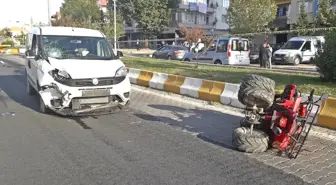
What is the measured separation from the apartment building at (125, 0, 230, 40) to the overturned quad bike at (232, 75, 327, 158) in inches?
2288

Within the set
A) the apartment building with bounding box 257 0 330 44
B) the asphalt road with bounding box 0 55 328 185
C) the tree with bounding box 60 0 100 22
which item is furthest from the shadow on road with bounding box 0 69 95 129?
the tree with bounding box 60 0 100 22

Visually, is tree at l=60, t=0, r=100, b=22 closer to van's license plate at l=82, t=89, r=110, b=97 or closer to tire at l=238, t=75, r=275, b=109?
van's license plate at l=82, t=89, r=110, b=97

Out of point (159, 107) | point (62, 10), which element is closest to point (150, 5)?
point (62, 10)

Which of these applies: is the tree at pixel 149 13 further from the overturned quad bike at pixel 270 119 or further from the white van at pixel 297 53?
the overturned quad bike at pixel 270 119

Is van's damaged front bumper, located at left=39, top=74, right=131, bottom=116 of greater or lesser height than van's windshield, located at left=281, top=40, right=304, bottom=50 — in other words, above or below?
below

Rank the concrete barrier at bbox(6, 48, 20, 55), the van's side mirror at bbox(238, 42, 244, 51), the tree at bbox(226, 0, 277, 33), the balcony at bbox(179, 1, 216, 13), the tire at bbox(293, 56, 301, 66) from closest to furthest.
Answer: the van's side mirror at bbox(238, 42, 244, 51), the tire at bbox(293, 56, 301, 66), the tree at bbox(226, 0, 277, 33), the concrete barrier at bbox(6, 48, 20, 55), the balcony at bbox(179, 1, 216, 13)

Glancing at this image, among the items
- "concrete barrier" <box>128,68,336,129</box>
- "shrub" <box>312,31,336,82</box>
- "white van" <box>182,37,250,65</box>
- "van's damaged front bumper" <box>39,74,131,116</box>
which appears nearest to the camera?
"concrete barrier" <box>128,68,336,129</box>

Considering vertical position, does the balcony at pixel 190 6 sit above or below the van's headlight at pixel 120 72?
above

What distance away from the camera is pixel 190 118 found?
26.0ft

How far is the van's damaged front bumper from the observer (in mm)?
7359

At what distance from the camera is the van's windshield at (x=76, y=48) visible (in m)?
8.42

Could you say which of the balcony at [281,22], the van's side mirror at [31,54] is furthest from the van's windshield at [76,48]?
the balcony at [281,22]

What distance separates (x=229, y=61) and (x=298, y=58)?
7.12 meters

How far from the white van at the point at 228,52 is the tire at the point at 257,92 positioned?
15734 millimetres
